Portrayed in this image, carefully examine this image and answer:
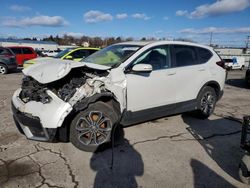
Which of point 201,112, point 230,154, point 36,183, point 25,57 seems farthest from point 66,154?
point 25,57

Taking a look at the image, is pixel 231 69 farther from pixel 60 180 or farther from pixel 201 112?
pixel 60 180

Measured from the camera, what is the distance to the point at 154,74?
431cm

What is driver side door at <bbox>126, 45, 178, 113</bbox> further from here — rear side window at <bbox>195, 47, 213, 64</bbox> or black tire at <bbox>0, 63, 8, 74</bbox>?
black tire at <bbox>0, 63, 8, 74</bbox>

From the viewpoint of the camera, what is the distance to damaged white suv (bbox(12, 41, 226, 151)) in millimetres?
3428

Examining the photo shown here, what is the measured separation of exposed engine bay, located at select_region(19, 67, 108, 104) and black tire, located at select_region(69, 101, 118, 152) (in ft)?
1.09

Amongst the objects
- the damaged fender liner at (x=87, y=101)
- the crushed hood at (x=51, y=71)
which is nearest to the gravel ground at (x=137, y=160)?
the damaged fender liner at (x=87, y=101)

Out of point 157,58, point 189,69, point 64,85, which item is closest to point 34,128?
point 64,85

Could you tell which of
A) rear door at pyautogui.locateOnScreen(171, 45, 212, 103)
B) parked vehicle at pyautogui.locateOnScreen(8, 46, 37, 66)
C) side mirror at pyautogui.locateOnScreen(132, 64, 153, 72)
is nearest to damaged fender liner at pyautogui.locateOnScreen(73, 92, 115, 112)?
side mirror at pyautogui.locateOnScreen(132, 64, 153, 72)

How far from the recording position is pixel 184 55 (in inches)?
194

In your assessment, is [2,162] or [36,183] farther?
[2,162]

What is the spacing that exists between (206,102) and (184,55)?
1332mm

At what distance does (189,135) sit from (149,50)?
184cm

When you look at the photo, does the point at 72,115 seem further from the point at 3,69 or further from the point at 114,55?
the point at 3,69

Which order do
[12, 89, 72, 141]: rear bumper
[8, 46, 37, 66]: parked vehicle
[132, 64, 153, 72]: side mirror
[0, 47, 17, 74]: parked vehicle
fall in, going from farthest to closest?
[8, 46, 37, 66]: parked vehicle
[0, 47, 17, 74]: parked vehicle
[132, 64, 153, 72]: side mirror
[12, 89, 72, 141]: rear bumper
